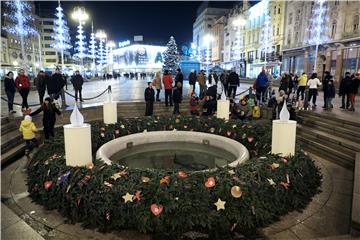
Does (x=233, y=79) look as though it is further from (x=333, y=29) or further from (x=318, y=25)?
(x=318, y=25)

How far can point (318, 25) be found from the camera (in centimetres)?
3322

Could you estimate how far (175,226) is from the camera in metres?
3.94

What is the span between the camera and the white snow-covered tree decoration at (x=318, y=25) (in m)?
31.9

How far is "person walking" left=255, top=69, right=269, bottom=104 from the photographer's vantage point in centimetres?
1362

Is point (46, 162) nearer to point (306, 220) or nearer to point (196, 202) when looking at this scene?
point (196, 202)

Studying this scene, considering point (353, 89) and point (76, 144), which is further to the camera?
point (353, 89)

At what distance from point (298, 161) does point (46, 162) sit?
502 cm

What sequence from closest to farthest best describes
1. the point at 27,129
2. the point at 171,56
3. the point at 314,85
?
the point at 27,129
the point at 314,85
the point at 171,56

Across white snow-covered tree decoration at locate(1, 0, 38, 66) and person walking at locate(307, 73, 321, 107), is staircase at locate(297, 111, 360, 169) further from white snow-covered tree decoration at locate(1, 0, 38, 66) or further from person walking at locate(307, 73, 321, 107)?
white snow-covered tree decoration at locate(1, 0, 38, 66)

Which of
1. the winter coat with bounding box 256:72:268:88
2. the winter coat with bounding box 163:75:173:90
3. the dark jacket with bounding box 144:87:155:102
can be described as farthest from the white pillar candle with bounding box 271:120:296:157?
the winter coat with bounding box 256:72:268:88

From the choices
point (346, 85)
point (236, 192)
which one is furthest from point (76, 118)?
point (346, 85)

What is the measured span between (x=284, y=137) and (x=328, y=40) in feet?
103

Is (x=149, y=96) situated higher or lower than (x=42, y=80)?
lower

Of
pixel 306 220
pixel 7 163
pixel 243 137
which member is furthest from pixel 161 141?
pixel 306 220
